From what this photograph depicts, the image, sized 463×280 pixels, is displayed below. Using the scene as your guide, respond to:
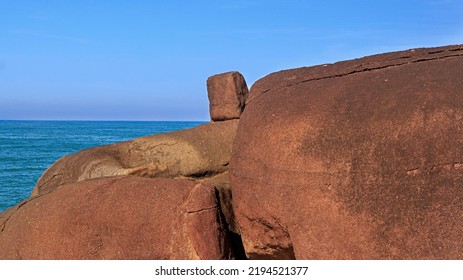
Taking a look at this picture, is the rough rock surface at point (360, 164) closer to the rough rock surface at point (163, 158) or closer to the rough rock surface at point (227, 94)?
the rough rock surface at point (163, 158)

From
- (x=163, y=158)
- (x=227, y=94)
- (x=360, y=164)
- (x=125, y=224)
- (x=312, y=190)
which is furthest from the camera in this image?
(x=227, y=94)

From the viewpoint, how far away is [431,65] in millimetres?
5102

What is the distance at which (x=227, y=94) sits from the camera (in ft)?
25.4

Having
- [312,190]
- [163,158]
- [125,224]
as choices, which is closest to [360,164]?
[312,190]

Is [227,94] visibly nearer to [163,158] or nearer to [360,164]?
[163,158]

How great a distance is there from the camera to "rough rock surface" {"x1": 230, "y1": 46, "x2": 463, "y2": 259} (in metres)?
4.53

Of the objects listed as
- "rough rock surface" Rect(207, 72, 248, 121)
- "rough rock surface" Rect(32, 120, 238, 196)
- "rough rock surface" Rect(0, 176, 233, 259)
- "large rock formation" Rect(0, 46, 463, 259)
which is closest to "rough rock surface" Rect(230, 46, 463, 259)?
"large rock formation" Rect(0, 46, 463, 259)

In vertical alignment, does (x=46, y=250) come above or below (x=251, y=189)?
below

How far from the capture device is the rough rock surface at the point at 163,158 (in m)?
7.29

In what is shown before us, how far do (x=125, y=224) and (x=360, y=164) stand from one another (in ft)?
7.19

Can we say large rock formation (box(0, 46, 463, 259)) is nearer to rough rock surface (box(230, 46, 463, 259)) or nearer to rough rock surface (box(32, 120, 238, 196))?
rough rock surface (box(230, 46, 463, 259))
